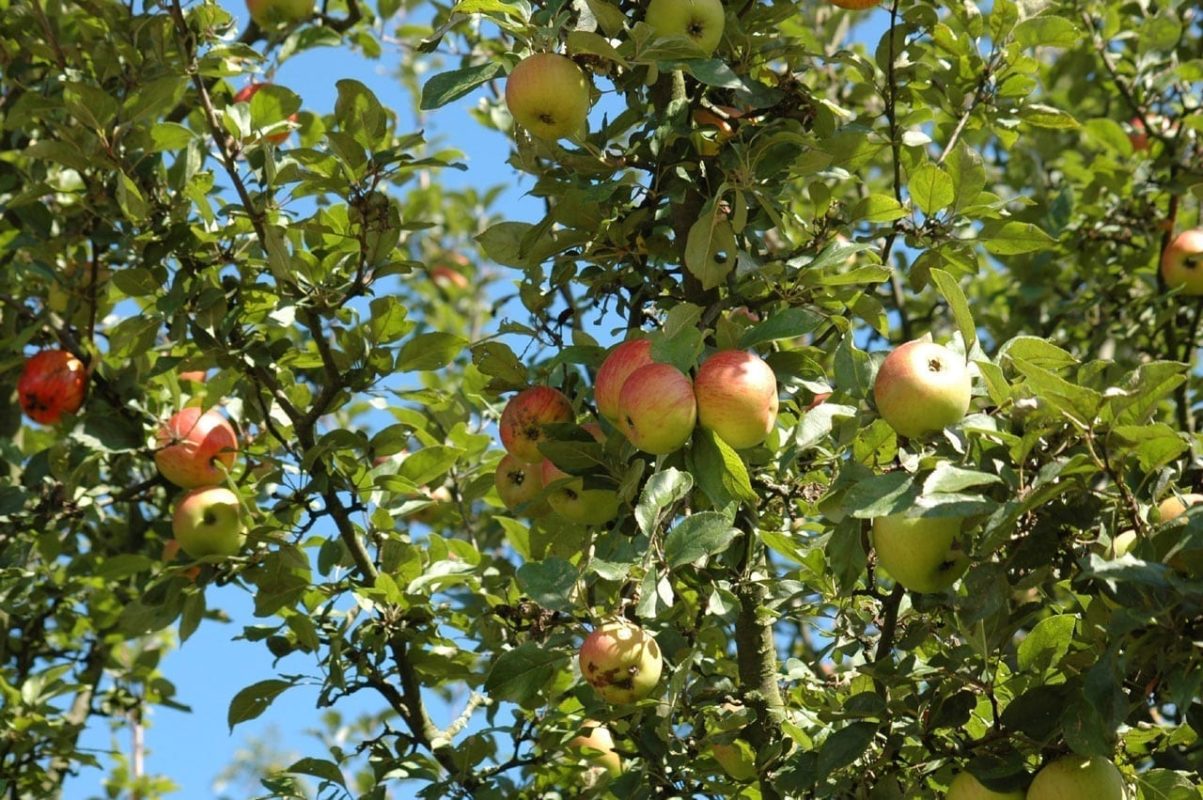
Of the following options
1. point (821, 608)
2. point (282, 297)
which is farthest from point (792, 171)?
point (282, 297)

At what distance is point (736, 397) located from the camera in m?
2.17

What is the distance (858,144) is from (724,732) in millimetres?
1145

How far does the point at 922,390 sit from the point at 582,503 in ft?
2.36

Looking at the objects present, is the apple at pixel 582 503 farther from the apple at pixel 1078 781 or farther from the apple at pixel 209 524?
the apple at pixel 209 524

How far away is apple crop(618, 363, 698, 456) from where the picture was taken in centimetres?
215

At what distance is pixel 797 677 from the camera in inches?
106

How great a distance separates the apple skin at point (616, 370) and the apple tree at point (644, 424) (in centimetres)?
1

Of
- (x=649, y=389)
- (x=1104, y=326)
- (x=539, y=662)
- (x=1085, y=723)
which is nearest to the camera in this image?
(x=1085, y=723)

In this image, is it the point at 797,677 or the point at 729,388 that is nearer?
the point at 729,388

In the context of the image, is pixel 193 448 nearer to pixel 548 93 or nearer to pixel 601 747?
pixel 601 747

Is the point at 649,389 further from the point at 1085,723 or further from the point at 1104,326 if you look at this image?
the point at 1104,326

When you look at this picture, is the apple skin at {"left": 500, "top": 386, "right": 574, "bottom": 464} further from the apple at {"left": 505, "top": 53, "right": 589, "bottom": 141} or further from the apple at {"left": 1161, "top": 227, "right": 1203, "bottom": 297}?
the apple at {"left": 1161, "top": 227, "right": 1203, "bottom": 297}

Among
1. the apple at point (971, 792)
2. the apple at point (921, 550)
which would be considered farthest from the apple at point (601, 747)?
the apple at point (921, 550)

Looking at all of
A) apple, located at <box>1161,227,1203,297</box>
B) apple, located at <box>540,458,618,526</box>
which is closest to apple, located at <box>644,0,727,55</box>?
apple, located at <box>540,458,618,526</box>
